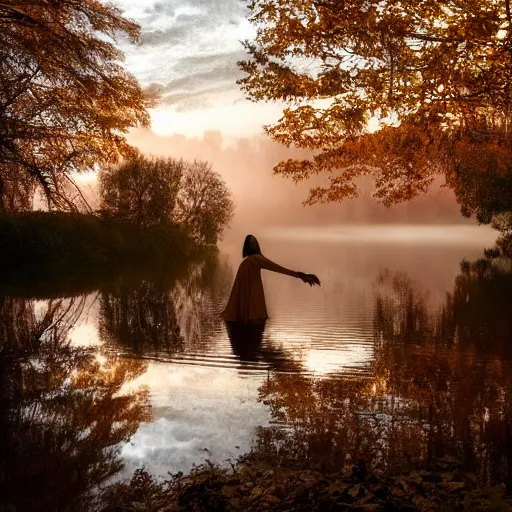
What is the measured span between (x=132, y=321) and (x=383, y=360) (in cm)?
731

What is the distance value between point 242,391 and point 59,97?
11.1 m

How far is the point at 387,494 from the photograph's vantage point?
475 cm

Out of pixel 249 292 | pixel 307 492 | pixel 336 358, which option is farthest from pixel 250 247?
pixel 307 492

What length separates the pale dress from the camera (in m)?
14.3

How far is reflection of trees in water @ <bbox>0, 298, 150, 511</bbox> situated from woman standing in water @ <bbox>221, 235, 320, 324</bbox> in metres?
3.96

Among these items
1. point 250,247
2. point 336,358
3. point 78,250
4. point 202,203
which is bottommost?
point 336,358

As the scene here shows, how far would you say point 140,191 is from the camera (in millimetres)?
48219

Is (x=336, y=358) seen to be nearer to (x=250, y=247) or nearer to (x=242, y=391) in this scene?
(x=242, y=391)

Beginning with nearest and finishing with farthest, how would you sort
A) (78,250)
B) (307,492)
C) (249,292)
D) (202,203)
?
(307,492)
(249,292)
(78,250)
(202,203)

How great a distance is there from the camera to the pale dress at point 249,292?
46.9 feet

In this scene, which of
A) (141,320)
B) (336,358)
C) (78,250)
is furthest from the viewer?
(78,250)

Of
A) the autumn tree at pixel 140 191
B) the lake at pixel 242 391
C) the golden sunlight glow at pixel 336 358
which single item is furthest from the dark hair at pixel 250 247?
the autumn tree at pixel 140 191

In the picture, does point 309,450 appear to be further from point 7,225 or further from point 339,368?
point 7,225

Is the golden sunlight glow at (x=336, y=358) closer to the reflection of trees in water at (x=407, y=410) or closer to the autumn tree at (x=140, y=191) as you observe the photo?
the reflection of trees in water at (x=407, y=410)
